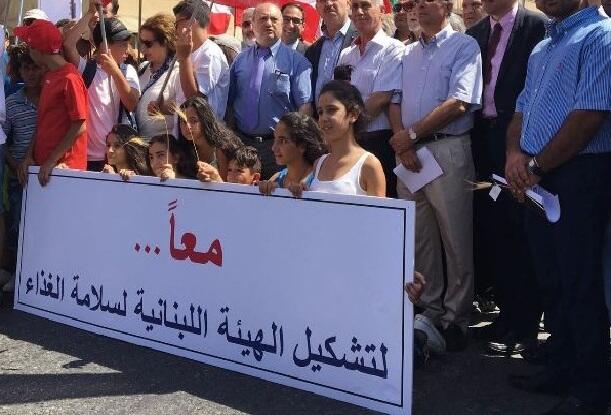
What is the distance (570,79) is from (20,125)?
411cm

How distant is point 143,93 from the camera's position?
670 cm

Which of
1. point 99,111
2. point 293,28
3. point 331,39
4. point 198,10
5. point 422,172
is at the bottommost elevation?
point 422,172

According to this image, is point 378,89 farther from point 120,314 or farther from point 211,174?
point 120,314

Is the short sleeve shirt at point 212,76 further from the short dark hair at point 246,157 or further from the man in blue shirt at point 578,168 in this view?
the man in blue shirt at point 578,168

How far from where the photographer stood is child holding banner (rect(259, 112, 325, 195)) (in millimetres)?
5172

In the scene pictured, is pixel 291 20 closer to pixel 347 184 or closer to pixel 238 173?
pixel 238 173

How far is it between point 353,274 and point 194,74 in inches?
99.7

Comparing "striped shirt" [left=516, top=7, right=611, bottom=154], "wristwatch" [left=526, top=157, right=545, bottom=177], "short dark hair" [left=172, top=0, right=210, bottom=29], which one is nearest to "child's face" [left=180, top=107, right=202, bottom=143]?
"short dark hair" [left=172, top=0, right=210, bottom=29]

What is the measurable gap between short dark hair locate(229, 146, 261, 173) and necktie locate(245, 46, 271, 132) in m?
0.60

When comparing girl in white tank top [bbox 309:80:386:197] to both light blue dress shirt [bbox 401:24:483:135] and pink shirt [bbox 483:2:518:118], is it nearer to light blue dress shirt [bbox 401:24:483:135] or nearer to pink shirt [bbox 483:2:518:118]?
light blue dress shirt [bbox 401:24:483:135]

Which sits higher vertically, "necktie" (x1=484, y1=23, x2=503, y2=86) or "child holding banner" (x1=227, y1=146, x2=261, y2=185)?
"necktie" (x1=484, y1=23, x2=503, y2=86)

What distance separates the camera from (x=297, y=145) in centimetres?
518

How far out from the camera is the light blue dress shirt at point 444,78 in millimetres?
5332

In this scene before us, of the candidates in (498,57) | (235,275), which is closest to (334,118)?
(235,275)
